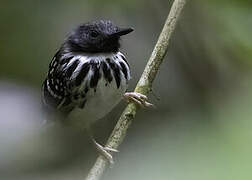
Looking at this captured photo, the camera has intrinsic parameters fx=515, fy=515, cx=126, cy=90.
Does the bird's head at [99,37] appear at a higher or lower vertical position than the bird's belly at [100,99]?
higher

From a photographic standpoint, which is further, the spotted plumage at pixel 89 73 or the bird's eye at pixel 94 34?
the bird's eye at pixel 94 34

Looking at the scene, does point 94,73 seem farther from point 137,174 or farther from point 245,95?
point 137,174

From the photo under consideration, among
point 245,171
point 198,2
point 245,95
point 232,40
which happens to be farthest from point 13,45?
point 245,171

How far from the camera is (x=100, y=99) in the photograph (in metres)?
1.96

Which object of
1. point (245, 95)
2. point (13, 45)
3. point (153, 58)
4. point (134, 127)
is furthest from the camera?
point (13, 45)

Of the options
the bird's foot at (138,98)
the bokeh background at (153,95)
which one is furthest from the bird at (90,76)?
the bokeh background at (153,95)

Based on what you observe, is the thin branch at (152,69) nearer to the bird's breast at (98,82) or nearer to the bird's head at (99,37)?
the bird's breast at (98,82)

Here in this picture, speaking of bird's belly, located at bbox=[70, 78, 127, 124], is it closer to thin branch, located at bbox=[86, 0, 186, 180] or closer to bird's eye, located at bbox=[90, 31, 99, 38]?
thin branch, located at bbox=[86, 0, 186, 180]

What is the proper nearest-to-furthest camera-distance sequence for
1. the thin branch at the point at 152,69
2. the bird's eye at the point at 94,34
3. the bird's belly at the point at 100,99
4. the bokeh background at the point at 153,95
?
the bokeh background at the point at 153,95
the thin branch at the point at 152,69
the bird's belly at the point at 100,99
the bird's eye at the point at 94,34

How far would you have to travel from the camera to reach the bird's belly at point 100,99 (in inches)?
76.7

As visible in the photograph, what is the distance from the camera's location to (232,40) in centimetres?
149

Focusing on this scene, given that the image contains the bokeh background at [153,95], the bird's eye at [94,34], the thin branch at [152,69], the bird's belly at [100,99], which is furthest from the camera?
the bird's eye at [94,34]

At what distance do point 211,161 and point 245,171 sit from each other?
64 millimetres

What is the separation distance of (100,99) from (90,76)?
96mm
